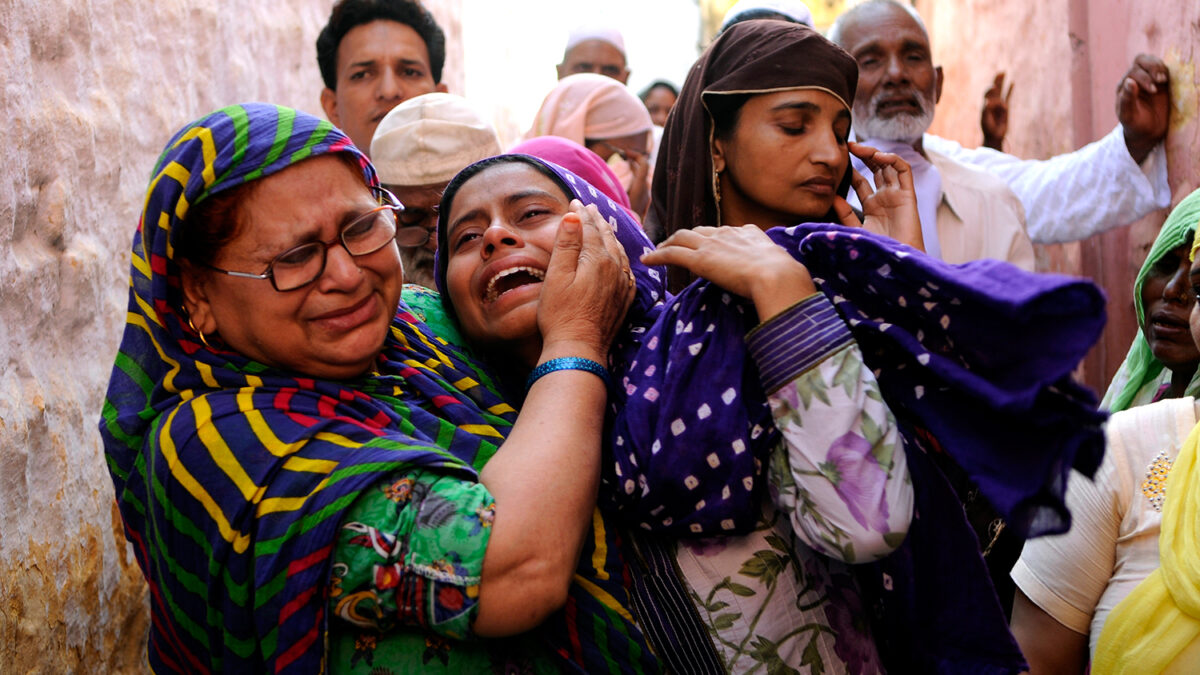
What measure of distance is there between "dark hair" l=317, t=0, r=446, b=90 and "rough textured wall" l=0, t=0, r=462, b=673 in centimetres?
101

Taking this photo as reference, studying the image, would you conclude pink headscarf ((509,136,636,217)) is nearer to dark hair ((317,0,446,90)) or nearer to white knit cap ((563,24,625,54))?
dark hair ((317,0,446,90))

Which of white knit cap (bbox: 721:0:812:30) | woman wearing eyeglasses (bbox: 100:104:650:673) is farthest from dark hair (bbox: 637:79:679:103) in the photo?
woman wearing eyeglasses (bbox: 100:104:650:673)

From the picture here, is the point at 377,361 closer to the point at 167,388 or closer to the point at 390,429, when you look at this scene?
the point at 390,429

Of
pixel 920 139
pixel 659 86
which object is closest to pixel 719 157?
pixel 920 139

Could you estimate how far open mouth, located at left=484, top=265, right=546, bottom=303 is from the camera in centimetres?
198

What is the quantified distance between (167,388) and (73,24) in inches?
61.8

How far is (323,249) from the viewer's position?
5.59 ft

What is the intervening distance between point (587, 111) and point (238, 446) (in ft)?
10.0

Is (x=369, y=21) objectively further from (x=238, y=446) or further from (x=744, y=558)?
(x=744, y=558)

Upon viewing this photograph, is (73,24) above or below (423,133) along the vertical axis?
above

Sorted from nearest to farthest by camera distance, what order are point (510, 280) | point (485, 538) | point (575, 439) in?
point (485, 538) → point (575, 439) → point (510, 280)

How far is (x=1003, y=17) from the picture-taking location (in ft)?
20.7

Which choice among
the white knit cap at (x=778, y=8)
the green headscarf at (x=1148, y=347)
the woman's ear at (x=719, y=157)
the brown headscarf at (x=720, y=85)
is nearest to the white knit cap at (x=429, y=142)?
the brown headscarf at (x=720, y=85)

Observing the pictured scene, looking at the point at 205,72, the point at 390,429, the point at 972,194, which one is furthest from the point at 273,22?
→ the point at 390,429
